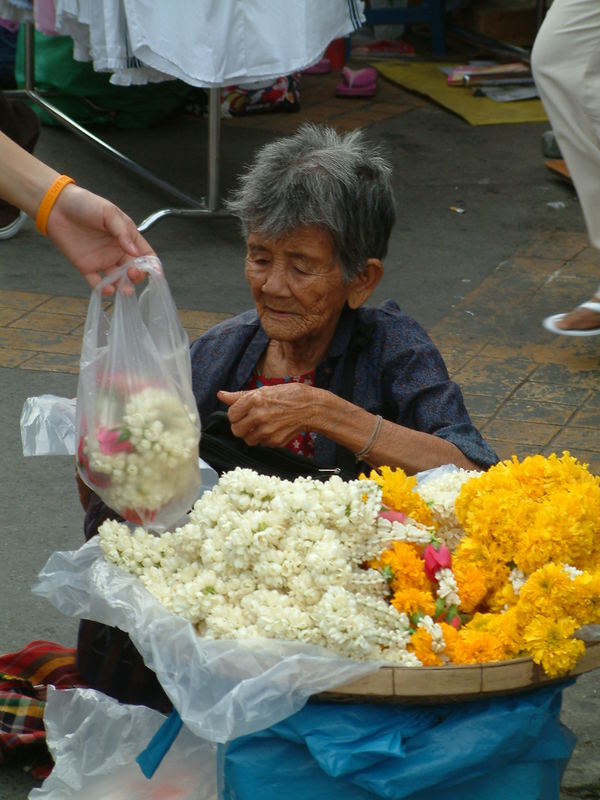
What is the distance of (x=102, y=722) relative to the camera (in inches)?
87.7

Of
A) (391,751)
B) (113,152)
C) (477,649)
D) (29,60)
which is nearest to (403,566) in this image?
(477,649)

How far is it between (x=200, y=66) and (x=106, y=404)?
10.3 ft

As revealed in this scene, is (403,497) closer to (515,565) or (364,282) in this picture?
(515,565)

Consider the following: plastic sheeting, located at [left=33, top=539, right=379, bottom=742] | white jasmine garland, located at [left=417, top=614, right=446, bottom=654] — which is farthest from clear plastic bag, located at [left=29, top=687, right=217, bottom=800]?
white jasmine garland, located at [left=417, top=614, right=446, bottom=654]

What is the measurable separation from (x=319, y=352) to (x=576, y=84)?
2.21 m

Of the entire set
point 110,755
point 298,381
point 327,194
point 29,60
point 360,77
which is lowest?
point 360,77

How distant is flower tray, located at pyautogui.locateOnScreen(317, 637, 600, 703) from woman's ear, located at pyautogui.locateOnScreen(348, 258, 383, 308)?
3.52ft

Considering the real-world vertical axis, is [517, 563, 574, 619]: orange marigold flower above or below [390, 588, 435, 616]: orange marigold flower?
above

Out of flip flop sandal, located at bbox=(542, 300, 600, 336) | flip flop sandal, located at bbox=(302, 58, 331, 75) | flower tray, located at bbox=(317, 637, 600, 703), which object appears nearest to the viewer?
flower tray, located at bbox=(317, 637, 600, 703)

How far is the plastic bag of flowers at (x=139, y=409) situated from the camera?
2102 mm

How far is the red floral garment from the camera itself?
264 centimetres

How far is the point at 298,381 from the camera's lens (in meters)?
2.69

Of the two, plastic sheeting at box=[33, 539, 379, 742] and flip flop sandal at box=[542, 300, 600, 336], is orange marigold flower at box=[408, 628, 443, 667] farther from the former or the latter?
flip flop sandal at box=[542, 300, 600, 336]

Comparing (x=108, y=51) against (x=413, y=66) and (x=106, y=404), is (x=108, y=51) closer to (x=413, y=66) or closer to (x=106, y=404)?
(x=106, y=404)
